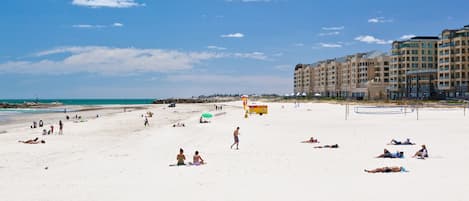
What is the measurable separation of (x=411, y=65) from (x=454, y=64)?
13.9m

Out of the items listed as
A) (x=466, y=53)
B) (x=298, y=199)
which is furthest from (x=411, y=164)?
(x=466, y=53)

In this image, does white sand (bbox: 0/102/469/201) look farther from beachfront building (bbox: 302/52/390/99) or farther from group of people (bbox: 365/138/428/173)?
beachfront building (bbox: 302/52/390/99)

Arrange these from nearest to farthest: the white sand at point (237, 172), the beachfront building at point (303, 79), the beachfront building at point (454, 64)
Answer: the white sand at point (237, 172) < the beachfront building at point (454, 64) < the beachfront building at point (303, 79)

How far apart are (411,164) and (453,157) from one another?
2.54 m

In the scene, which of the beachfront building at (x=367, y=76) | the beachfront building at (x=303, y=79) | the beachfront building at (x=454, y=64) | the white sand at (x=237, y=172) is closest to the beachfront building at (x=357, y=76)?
the beachfront building at (x=367, y=76)

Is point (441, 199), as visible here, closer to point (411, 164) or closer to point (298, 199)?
point (298, 199)

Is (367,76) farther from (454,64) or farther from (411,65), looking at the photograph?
(454,64)

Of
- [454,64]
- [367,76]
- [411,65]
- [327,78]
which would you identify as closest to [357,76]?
[367,76]

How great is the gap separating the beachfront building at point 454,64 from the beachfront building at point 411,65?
504 cm

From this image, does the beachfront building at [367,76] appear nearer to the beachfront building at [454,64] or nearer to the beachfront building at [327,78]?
the beachfront building at [327,78]

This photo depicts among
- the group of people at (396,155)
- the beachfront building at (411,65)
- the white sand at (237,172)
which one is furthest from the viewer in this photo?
the beachfront building at (411,65)

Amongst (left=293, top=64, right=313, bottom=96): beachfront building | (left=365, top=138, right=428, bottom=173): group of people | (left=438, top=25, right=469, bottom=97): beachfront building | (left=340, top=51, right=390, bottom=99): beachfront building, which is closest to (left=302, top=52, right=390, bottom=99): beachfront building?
(left=340, top=51, right=390, bottom=99): beachfront building

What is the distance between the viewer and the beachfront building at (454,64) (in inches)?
3054

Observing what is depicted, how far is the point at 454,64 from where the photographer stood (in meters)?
79.2
